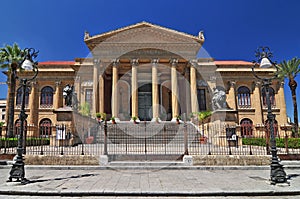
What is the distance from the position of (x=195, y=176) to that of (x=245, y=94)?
27.8 m

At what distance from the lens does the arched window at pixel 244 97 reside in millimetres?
32872

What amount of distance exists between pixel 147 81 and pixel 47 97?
14134 millimetres

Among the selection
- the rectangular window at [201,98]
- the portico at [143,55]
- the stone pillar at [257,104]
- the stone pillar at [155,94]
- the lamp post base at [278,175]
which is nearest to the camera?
the lamp post base at [278,175]

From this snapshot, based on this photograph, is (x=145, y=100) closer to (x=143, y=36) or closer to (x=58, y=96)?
(x=143, y=36)

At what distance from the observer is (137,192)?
6145mm

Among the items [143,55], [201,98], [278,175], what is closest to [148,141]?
[278,175]

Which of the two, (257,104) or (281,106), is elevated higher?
(257,104)

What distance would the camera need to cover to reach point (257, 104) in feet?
107

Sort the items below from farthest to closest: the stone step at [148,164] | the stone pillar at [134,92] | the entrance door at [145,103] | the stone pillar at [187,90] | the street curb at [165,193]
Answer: the entrance door at [145,103] → the stone pillar at [187,90] → the stone pillar at [134,92] → the stone step at [148,164] → the street curb at [165,193]

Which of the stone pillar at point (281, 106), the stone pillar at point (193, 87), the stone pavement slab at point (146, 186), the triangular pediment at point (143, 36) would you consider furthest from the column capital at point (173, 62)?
the stone pavement slab at point (146, 186)

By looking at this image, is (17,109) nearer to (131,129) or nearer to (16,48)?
(16,48)

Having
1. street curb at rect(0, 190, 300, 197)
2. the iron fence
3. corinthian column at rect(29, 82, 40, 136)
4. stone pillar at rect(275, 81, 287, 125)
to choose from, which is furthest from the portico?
street curb at rect(0, 190, 300, 197)

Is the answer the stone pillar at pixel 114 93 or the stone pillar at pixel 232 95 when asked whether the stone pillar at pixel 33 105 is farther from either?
the stone pillar at pixel 232 95

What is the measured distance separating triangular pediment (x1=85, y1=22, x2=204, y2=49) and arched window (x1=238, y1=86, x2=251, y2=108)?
10.9 metres
